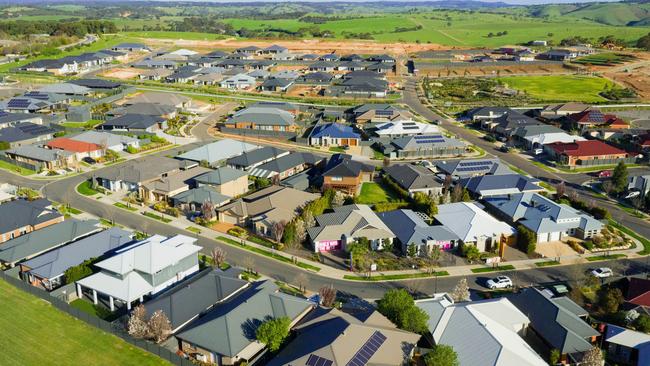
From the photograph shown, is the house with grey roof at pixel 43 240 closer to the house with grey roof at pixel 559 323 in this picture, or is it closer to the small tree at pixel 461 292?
the small tree at pixel 461 292

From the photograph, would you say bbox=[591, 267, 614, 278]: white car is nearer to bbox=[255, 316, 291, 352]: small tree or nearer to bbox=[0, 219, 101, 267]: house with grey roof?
bbox=[255, 316, 291, 352]: small tree

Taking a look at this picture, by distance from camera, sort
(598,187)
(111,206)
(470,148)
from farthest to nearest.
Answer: (470,148)
(598,187)
(111,206)

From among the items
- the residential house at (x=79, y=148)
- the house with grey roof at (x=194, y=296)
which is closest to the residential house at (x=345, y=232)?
the house with grey roof at (x=194, y=296)

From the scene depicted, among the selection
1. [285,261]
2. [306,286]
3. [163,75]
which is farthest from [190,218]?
[163,75]

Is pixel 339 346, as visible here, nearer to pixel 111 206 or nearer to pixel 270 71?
pixel 111 206

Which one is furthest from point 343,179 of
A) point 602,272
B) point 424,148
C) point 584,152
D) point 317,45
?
point 317,45

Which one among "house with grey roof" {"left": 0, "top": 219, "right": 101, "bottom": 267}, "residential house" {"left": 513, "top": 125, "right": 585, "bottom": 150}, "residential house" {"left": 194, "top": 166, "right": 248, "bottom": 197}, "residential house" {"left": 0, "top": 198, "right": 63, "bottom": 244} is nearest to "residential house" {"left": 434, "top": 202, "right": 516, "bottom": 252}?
"residential house" {"left": 194, "top": 166, "right": 248, "bottom": 197}
